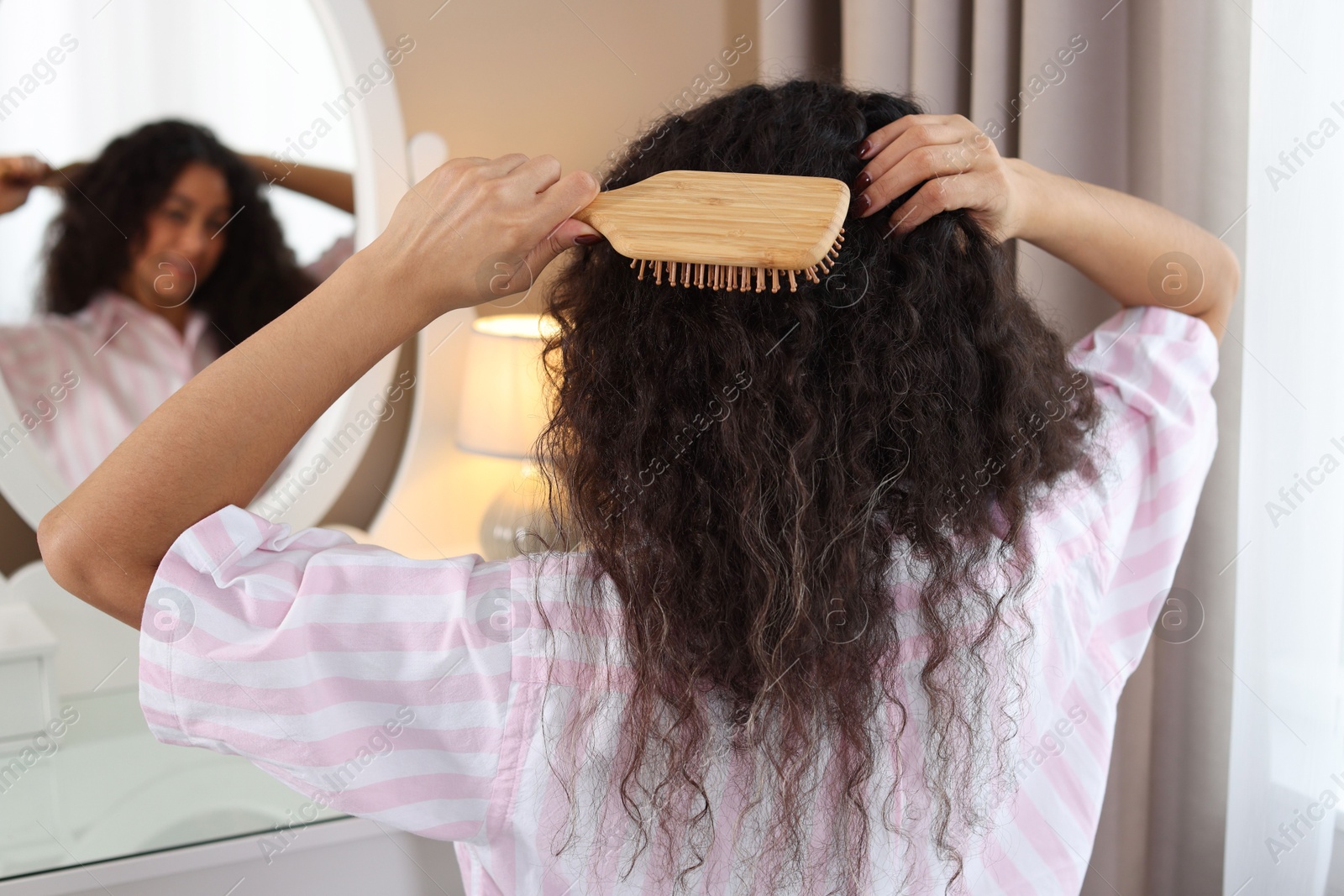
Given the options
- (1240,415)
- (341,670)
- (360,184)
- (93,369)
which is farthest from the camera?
(360,184)

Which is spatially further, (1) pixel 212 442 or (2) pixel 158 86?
(2) pixel 158 86

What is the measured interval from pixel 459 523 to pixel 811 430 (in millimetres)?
766

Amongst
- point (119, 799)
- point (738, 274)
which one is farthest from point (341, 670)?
point (119, 799)

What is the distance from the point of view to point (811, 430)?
461 millimetres

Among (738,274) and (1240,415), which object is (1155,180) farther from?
(738,274)

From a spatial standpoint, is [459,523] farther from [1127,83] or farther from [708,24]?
[1127,83]

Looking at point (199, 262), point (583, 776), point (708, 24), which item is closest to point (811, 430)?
point (583, 776)

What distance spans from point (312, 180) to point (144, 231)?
0.19 m

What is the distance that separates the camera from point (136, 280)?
3.01ft

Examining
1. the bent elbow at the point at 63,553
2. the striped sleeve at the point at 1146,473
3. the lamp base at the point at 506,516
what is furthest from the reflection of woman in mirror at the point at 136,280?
the striped sleeve at the point at 1146,473

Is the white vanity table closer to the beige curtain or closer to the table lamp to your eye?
the table lamp

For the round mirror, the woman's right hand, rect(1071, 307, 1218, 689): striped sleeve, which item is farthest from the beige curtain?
the woman's right hand

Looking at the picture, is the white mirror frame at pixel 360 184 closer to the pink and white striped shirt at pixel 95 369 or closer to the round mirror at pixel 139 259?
the round mirror at pixel 139 259

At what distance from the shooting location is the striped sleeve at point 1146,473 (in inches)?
24.4
